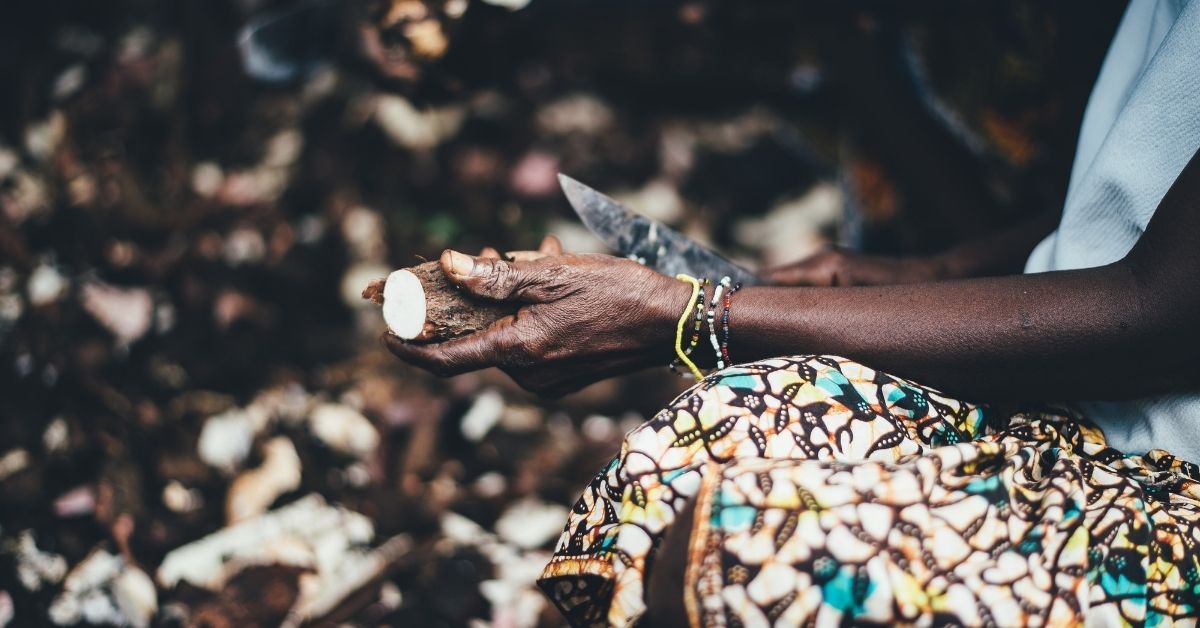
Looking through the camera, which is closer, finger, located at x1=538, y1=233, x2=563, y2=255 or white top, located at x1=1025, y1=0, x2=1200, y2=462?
white top, located at x1=1025, y1=0, x2=1200, y2=462

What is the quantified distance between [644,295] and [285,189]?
1.67 metres

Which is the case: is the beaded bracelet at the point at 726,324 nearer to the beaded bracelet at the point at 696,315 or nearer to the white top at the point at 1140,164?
the beaded bracelet at the point at 696,315

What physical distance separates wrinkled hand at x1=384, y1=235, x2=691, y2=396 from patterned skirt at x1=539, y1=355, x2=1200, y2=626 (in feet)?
0.56

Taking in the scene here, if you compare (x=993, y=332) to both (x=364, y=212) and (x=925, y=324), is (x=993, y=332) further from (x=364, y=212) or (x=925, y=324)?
(x=364, y=212)

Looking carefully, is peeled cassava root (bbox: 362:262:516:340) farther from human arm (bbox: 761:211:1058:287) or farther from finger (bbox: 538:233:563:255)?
human arm (bbox: 761:211:1058:287)

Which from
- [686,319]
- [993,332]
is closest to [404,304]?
[686,319]

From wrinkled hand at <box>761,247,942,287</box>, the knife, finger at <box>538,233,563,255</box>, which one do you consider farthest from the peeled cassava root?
wrinkled hand at <box>761,247,942,287</box>

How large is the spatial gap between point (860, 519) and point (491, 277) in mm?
528

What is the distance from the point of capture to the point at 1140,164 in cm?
100

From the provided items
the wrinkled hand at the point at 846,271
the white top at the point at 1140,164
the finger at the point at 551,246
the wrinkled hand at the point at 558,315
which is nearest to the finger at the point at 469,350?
the wrinkled hand at the point at 558,315

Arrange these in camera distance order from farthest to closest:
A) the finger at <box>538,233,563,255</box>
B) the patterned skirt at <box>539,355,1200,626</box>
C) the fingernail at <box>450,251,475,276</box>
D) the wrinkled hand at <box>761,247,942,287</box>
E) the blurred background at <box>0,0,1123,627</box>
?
the blurred background at <box>0,0,1123,627</box> < the wrinkled hand at <box>761,247,942,287</box> < the finger at <box>538,233,563,255</box> < the fingernail at <box>450,251,475,276</box> < the patterned skirt at <box>539,355,1200,626</box>

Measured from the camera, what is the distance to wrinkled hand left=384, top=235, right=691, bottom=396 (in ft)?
3.47

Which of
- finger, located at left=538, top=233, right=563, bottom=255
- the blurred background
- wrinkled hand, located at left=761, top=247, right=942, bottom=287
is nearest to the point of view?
finger, located at left=538, top=233, right=563, bottom=255

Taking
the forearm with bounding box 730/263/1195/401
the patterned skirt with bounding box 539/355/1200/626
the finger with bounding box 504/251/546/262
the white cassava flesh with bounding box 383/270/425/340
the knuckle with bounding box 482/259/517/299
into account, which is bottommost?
the patterned skirt with bounding box 539/355/1200/626
